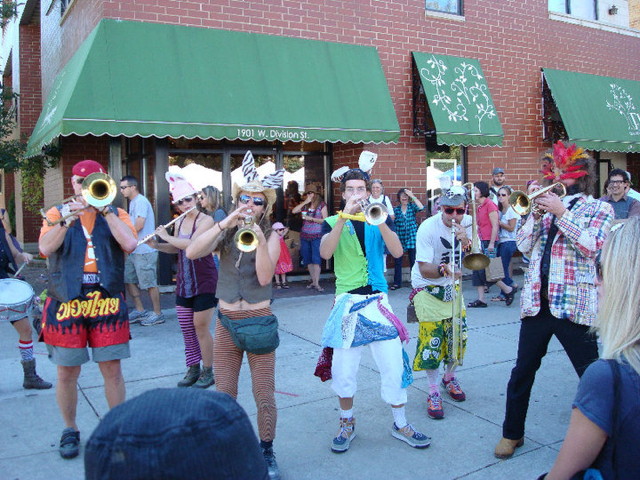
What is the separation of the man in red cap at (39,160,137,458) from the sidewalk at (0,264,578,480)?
58 cm

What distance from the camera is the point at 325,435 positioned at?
4.20 m

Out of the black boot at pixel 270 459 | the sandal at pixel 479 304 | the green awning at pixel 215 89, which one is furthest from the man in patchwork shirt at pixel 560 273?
the green awning at pixel 215 89

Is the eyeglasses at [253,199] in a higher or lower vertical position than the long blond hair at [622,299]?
higher

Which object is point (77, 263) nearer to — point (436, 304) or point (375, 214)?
point (375, 214)

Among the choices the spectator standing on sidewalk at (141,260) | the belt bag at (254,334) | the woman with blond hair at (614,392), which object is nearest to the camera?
the woman with blond hair at (614,392)

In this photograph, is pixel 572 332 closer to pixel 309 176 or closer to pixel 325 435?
pixel 325 435

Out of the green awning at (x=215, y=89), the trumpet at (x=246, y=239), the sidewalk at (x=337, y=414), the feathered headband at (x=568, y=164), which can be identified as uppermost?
the green awning at (x=215, y=89)

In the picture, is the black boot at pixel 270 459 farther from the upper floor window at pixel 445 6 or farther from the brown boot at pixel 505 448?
the upper floor window at pixel 445 6

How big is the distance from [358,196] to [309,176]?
7.01m

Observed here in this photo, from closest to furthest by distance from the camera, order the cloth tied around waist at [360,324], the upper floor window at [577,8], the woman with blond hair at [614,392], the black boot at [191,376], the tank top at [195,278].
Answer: the woman with blond hair at [614,392] < the cloth tied around waist at [360,324] < the tank top at [195,278] < the black boot at [191,376] < the upper floor window at [577,8]

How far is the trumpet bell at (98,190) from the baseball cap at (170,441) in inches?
115

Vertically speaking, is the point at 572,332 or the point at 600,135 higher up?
the point at 600,135

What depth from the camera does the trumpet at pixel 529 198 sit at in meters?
3.56

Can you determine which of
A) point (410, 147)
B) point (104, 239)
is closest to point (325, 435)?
point (104, 239)
